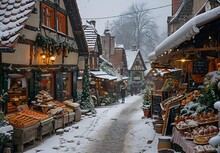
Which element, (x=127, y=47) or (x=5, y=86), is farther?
(x=127, y=47)

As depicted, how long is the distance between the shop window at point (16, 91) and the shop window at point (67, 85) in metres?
5.04

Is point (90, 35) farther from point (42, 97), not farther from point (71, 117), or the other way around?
point (42, 97)

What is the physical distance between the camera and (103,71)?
3078cm


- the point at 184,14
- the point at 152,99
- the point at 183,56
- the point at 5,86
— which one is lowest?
the point at 152,99

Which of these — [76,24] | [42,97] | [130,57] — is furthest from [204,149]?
[130,57]

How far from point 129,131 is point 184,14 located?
11852 millimetres

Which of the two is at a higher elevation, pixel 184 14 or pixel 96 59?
pixel 184 14

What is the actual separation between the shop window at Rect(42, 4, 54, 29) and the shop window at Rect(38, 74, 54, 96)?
2.59 meters

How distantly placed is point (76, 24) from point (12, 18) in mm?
8054

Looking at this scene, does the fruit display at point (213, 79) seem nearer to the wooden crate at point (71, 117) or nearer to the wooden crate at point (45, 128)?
the wooden crate at point (45, 128)

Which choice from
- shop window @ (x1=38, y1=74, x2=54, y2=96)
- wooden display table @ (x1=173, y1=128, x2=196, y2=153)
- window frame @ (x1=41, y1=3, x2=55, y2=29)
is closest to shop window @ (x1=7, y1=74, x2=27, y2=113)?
shop window @ (x1=38, y1=74, x2=54, y2=96)

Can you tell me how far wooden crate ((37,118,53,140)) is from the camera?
11.5 m

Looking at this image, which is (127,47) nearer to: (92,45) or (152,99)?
(92,45)

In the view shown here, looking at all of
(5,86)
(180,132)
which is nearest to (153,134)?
(180,132)
